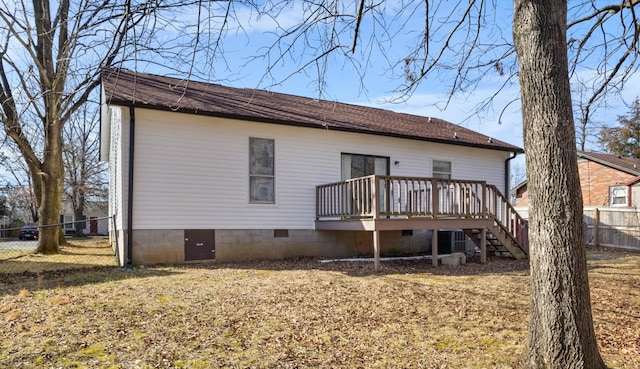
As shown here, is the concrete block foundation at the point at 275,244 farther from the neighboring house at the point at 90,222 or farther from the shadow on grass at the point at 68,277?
the neighboring house at the point at 90,222

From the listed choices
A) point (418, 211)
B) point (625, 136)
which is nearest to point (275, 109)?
point (418, 211)

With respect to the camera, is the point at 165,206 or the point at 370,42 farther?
the point at 165,206

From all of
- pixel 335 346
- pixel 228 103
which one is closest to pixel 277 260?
pixel 228 103

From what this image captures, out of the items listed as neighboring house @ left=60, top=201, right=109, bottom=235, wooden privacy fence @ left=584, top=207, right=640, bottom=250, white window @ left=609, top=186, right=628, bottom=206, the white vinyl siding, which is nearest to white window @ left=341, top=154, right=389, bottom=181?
the white vinyl siding

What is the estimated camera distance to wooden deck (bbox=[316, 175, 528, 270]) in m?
9.62

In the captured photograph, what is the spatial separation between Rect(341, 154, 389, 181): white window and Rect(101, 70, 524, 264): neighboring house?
29mm

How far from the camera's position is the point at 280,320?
5383mm

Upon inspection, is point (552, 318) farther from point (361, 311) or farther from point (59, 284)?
point (59, 284)

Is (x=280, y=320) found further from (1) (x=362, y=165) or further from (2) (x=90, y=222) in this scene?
(2) (x=90, y=222)

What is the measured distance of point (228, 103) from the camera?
11234mm

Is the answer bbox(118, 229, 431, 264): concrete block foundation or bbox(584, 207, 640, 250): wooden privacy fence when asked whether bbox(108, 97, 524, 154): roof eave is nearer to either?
bbox(118, 229, 431, 264): concrete block foundation

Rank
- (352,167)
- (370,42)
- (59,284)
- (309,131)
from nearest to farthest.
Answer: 1. (370,42)
2. (59,284)
3. (309,131)
4. (352,167)

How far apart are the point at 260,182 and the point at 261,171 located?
27 centimetres

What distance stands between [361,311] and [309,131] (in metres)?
6.53
